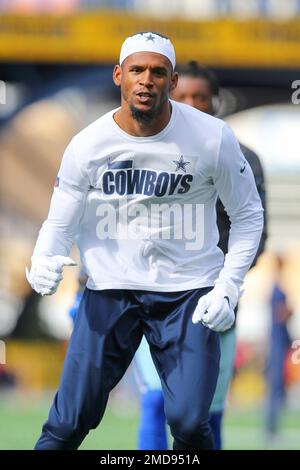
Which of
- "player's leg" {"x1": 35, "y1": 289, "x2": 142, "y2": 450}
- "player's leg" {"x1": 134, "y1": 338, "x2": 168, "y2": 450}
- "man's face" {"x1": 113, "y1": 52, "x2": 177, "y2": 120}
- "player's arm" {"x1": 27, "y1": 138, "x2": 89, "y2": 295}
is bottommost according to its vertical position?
"player's leg" {"x1": 134, "y1": 338, "x2": 168, "y2": 450}

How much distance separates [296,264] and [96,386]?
67.2ft

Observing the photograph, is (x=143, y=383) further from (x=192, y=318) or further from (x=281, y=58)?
(x=281, y=58)

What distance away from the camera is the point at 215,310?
229 inches

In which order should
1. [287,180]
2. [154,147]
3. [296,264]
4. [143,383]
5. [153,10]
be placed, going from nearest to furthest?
[154,147], [143,383], [153,10], [287,180], [296,264]

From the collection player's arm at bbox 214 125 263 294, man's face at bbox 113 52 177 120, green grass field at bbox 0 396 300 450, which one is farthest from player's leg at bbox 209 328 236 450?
green grass field at bbox 0 396 300 450

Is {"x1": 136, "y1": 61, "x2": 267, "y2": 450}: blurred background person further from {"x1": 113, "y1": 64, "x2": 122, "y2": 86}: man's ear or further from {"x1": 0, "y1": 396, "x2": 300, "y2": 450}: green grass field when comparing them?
{"x1": 0, "y1": 396, "x2": 300, "y2": 450}: green grass field

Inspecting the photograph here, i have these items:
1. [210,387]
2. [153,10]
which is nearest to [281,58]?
[153,10]

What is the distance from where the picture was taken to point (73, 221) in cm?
602

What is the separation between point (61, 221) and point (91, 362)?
0.60 meters

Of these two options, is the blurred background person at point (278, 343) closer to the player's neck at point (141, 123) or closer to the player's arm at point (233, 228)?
the player's arm at point (233, 228)

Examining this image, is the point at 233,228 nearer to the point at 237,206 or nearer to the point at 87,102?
the point at 237,206

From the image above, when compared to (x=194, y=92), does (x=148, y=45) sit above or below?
above

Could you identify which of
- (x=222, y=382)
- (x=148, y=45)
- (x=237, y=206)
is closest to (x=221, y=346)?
(x=222, y=382)

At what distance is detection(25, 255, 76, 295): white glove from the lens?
19.2 ft
